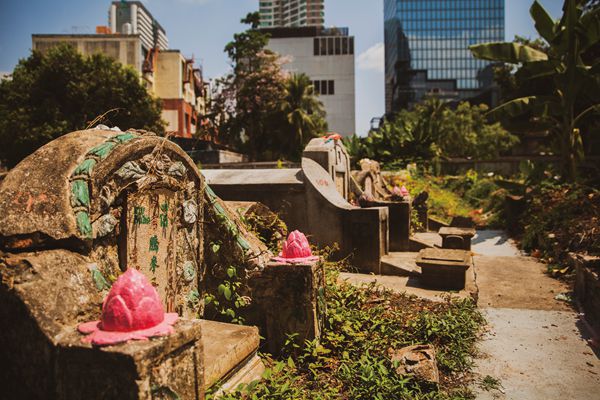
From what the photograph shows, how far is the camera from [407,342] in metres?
3.79

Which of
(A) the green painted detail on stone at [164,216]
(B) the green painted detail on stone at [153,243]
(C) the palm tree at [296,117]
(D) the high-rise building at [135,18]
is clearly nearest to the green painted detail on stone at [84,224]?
(B) the green painted detail on stone at [153,243]

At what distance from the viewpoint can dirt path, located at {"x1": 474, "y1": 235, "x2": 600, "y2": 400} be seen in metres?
3.27

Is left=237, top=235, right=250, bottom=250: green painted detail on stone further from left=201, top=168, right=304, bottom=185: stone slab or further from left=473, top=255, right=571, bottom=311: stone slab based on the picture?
left=473, top=255, right=571, bottom=311: stone slab

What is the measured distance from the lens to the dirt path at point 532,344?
3266 mm

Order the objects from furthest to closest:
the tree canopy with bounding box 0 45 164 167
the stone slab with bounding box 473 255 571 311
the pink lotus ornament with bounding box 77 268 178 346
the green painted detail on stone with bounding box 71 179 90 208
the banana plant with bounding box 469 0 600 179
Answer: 1. the tree canopy with bounding box 0 45 164 167
2. the banana plant with bounding box 469 0 600 179
3. the stone slab with bounding box 473 255 571 311
4. the green painted detail on stone with bounding box 71 179 90 208
5. the pink lotus ornament with bounding box 77 268 178 346

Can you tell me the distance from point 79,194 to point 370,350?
8.64 ft

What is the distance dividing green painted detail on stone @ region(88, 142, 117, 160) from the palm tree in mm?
22871

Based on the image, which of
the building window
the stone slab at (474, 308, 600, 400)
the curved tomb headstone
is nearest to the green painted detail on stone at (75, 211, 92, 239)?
the curved tomb headstone

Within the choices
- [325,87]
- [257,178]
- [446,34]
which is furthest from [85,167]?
[446,34]

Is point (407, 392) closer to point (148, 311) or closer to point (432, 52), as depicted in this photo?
point (148, 311)

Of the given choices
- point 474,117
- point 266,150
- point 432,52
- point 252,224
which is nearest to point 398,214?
point 252,224

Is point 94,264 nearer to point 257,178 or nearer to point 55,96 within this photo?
point 257,178

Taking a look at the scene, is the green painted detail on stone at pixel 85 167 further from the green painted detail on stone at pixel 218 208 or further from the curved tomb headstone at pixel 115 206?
the green painted detail on stone at pixel 218 208

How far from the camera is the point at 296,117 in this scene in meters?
25.4
